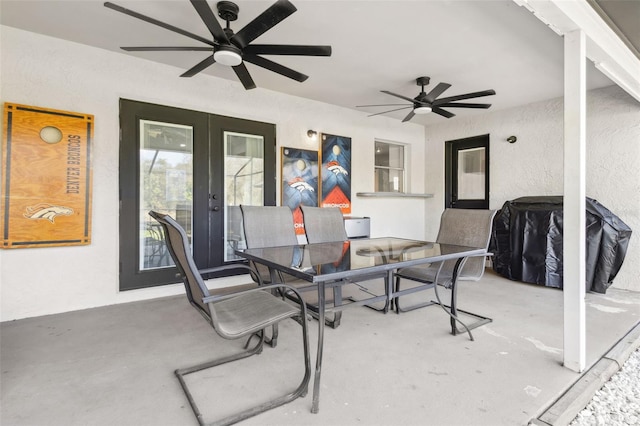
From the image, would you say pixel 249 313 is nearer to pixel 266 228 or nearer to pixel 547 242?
pixel 266 228

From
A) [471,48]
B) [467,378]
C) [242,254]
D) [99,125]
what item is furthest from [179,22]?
[467,378]

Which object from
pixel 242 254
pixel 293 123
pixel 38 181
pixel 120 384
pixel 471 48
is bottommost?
pixel 120 384

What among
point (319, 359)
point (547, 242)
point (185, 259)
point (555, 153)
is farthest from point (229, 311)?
point (555, 153)

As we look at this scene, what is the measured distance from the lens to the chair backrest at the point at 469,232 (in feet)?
9.16

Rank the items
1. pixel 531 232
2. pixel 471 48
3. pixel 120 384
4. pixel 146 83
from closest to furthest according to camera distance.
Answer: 1. pixel 120 384
2. pixel 471 48
3. pixel 146 83
4. pixel 531 232

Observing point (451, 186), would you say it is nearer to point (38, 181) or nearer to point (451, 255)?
point (451, 255)

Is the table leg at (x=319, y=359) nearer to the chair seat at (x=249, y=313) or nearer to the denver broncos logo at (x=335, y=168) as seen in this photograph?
the chair seat at (x=249, y=313)

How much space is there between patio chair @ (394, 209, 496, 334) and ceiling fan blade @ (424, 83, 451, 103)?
1438 millimetres

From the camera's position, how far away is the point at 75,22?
2.86 meters

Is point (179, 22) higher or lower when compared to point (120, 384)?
higher

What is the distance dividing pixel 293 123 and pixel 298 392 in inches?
150

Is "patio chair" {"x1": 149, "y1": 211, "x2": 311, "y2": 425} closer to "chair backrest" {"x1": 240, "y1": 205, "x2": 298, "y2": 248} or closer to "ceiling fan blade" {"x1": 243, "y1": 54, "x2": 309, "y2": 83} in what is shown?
"chair backrest" {"x1": 240, "y1": 205, "x2": 298, "y2": 248}

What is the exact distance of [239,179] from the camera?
4.29 m

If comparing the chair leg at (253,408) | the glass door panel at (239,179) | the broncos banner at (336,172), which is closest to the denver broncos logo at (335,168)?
the broncos banner at (336,172)
